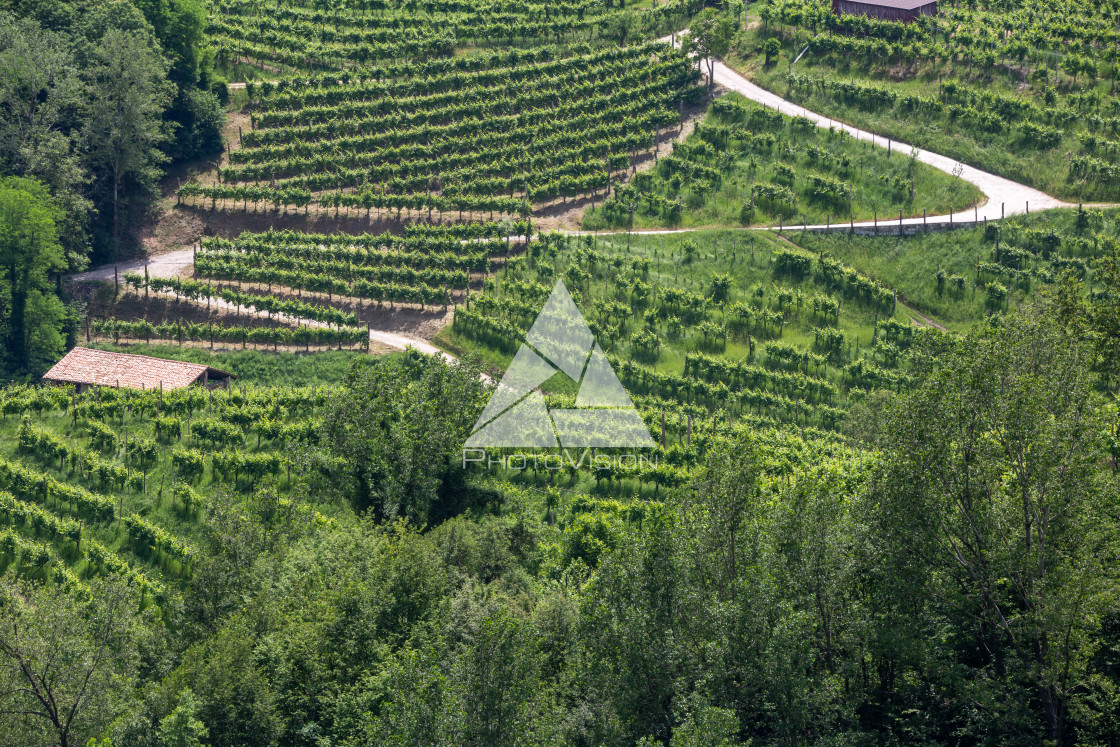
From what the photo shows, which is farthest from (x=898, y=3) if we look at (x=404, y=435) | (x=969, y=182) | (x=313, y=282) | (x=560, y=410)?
(x=404, y=435)

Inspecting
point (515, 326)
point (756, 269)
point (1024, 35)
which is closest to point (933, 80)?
point (1024, 35)

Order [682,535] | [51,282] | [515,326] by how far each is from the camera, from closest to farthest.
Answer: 1. [682,535]
2. [515,326]
3. [51,282]

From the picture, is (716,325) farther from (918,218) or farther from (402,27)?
(402,27)

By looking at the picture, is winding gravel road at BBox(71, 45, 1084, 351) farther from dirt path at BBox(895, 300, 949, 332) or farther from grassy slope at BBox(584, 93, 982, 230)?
dirt path at BBox(895, 300, 949, 332)

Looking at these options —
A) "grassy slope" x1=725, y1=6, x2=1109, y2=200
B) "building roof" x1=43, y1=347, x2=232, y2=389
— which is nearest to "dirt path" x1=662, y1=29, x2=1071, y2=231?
"grassy slope" x1=725, y1=6, x2=1109, y2=200

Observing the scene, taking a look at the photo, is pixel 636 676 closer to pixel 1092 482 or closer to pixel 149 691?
pixel 1092 482

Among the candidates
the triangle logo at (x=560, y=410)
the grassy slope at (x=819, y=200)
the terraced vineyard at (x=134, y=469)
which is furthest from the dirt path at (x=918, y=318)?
the terraced vineyard at (x=134, y=469)
